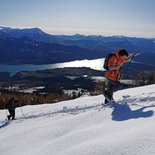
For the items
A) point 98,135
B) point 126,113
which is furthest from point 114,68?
point 98,135

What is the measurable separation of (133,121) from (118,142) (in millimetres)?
Answer: 2260

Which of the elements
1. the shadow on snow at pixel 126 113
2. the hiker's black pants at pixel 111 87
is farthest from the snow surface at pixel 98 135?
the hiker's black pants at pixel 111 87

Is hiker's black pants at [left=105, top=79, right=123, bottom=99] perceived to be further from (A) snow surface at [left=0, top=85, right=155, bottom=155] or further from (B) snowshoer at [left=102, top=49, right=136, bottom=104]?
(A) snow surface at [left=0, top=85, right=155, bottom=155]

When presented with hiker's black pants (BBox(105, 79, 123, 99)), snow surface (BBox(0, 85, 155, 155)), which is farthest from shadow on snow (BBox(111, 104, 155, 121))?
hiker's black pants (BBox(105, 79, 123, 99))

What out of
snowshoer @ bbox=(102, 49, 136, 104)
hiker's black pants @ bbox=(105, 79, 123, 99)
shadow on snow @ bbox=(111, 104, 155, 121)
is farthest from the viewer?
hiker's black pants @ bbox=(105, 79, 123, 99)

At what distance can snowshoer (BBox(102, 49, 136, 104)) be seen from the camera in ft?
41.9

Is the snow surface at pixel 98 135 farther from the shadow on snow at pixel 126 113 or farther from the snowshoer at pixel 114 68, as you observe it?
the snowshoer at pixel 114 68

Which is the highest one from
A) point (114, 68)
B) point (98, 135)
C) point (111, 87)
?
point (114, 68)

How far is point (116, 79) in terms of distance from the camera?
13656 millimetres

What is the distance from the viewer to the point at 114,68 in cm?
1294

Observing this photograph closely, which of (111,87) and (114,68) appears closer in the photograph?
(114,68)

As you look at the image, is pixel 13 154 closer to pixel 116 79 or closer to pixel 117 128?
pixel 117 128

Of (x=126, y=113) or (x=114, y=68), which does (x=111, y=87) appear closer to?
(x=114, y=68)

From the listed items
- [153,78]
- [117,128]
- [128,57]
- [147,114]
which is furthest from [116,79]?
[153,78]
